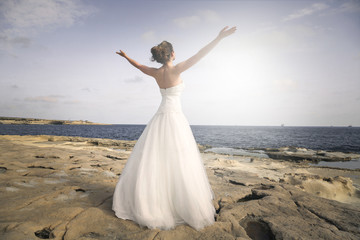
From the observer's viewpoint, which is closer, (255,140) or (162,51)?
(162,51)

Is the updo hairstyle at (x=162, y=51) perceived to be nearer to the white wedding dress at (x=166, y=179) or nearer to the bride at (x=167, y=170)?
the bride at (x=167, y=170)

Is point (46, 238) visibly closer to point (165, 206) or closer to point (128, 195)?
point (128, 195)

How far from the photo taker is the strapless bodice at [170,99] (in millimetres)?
2496

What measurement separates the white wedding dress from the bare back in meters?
0.09

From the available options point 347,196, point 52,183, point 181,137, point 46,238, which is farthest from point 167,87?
point 347,196

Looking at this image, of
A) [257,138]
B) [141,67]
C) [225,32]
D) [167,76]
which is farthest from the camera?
[257,138]

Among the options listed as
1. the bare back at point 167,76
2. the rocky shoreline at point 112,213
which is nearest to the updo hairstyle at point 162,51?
the bare back at point 167,76

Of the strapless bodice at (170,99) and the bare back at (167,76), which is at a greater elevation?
the bare back at (167,76)

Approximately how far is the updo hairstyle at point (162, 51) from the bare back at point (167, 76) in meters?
0.12

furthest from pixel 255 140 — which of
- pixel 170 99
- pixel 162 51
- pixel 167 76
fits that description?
pixel 162 51

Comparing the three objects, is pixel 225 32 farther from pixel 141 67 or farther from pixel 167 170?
pixel 167 170

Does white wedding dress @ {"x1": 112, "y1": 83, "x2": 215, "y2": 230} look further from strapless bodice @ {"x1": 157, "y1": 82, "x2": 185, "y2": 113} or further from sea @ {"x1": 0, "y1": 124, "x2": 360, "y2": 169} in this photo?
sea @ {"x1": 0, "y1": 124, "x2": 360, "y2": 169}

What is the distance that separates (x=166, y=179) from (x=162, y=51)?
1.86 metres

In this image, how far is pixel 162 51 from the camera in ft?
7.91
